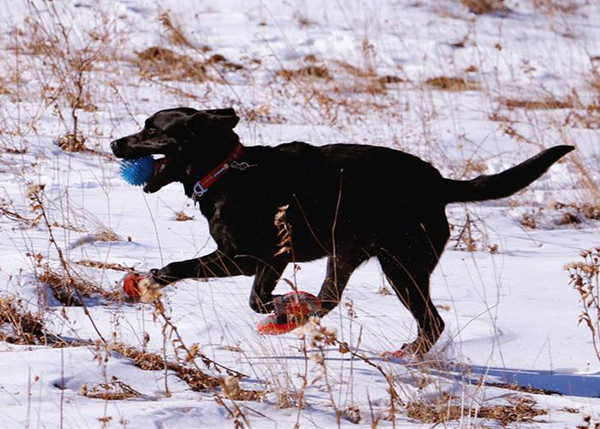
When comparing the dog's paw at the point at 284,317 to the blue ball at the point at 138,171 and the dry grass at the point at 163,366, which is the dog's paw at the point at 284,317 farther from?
the blue ball at the point at 138,171

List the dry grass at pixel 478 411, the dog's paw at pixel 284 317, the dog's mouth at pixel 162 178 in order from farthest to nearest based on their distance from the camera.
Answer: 1. the dog's mouth at pixel 162 178
2. the dog's paw at pixel 284 317
3. the dry grass at pixel 478 411

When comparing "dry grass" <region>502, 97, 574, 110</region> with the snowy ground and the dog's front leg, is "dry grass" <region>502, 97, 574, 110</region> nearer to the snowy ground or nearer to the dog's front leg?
the snowy ground

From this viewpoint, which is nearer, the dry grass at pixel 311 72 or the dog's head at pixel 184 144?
the dog's head at pixel 184 144

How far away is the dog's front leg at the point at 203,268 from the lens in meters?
4.38

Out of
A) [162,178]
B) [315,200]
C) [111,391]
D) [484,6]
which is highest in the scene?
[484,6]

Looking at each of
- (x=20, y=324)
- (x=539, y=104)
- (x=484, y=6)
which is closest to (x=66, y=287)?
(x=20, y=324)

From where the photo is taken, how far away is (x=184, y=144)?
4551 mm

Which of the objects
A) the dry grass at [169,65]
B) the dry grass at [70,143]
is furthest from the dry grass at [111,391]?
the dry grass at [169,65]

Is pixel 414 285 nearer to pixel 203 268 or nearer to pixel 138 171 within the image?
pixel 203 268

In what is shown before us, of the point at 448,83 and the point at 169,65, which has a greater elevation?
the point at 169,65

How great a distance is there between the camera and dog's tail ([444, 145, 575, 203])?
4.50 metres

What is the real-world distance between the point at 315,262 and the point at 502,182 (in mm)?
1570

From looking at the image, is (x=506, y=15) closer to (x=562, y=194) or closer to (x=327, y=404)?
(x=562, y=194)

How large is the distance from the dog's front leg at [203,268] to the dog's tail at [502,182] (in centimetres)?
→ 103
